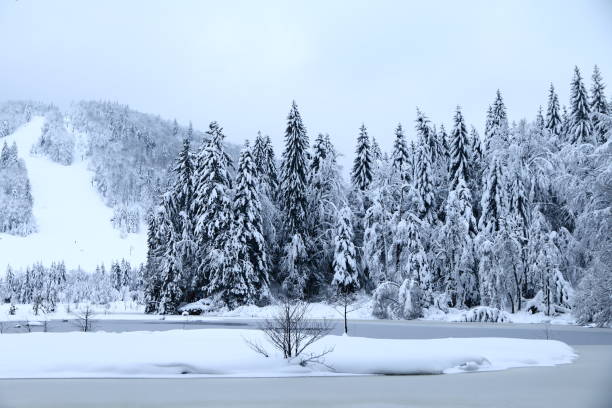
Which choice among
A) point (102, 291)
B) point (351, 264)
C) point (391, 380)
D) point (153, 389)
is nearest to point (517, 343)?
point (391, 380)

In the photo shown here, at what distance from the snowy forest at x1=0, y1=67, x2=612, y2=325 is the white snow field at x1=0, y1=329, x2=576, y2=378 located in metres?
14.7

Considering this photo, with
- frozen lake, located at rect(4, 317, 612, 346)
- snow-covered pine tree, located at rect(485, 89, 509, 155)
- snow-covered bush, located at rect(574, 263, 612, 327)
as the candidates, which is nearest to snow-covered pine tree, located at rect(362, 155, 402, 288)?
snow-covered pine tree, located at rect(485, 89, 509, 155)

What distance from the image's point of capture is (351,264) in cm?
4944

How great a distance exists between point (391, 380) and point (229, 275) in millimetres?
31614

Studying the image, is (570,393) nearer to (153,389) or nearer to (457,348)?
(457,348)

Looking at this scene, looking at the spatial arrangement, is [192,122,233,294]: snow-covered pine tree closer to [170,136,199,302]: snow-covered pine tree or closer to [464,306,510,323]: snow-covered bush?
[170,136,199,302]: snow-covered pine tree

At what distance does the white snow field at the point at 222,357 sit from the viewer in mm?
18578

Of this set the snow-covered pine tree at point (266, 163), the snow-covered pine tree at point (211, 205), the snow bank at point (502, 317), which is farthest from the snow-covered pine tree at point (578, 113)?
the snow-covered pine tree at point (211, 205)

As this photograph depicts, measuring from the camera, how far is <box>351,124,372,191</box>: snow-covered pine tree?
5622 cm

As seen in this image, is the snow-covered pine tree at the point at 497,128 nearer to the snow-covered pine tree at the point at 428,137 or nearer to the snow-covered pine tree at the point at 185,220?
the snow-covered pine tree at the point at 428,137

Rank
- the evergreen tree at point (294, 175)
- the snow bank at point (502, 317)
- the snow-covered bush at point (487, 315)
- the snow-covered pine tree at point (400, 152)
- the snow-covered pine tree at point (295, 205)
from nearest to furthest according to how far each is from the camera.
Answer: the snow bank at point (502, 317)
the snow-covered bush at point (487, 315)
the snow-covered pine tree at point (295, 205)
the snow-covered pine tree at point (400, 152)
the evergreen tree at point (294, 175)

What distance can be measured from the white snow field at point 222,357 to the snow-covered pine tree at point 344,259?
2559 centimetres

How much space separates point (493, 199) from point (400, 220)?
7.75 m

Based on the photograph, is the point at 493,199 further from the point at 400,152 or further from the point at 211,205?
the point at 211,205
